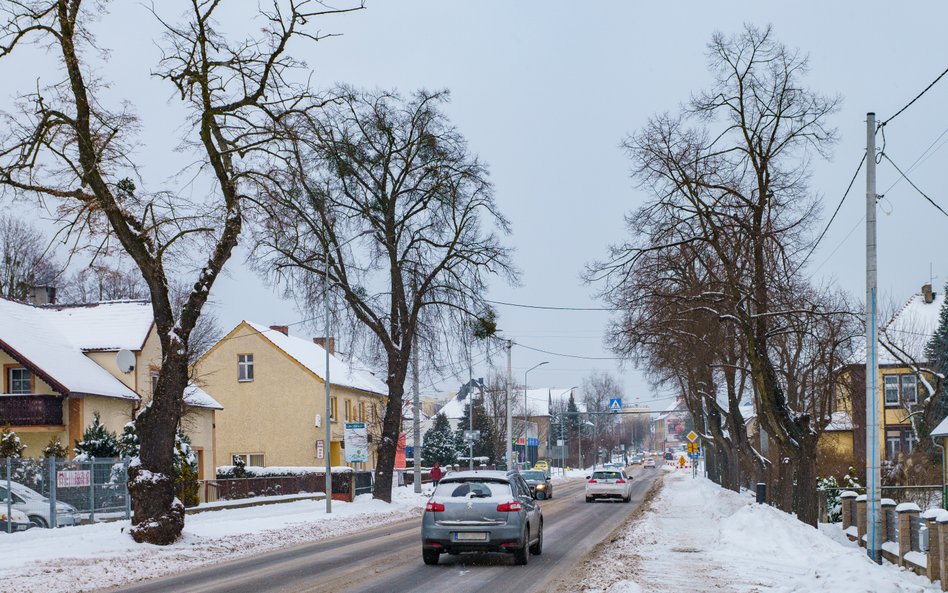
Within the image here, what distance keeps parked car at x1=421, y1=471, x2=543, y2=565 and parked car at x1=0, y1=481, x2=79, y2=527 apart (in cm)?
1240

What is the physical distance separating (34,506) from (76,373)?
14.1 meters

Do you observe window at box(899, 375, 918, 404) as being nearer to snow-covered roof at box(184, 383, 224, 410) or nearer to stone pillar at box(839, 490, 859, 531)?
stone pillar at box(839, 490, 859, 531)

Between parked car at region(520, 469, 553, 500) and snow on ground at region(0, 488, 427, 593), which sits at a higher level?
snow on ground at region(0, 488, 427, 593)

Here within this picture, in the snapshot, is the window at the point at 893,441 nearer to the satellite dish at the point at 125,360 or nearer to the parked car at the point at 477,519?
the satellite dish at the point at 125,360

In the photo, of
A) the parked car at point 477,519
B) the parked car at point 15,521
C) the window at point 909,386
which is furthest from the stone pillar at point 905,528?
the window at point 909,386

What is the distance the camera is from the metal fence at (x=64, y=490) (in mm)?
25453

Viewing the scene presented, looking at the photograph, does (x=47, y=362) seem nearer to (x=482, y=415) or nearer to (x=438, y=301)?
(x=438, y=301)

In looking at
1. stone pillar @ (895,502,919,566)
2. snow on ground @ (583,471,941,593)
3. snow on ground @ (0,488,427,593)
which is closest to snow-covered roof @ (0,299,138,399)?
snow on ground @ (0,488,427,593)

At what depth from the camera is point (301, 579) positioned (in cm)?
1594

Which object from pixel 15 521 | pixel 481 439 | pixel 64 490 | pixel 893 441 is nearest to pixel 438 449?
pixel 481 439

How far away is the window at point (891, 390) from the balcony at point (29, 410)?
50.7 meters

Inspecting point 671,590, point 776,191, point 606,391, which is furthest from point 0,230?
point 606,391

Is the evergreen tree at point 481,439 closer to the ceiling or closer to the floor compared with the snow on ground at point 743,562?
closer to the floor

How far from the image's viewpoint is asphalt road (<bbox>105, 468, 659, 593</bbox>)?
583 inches
